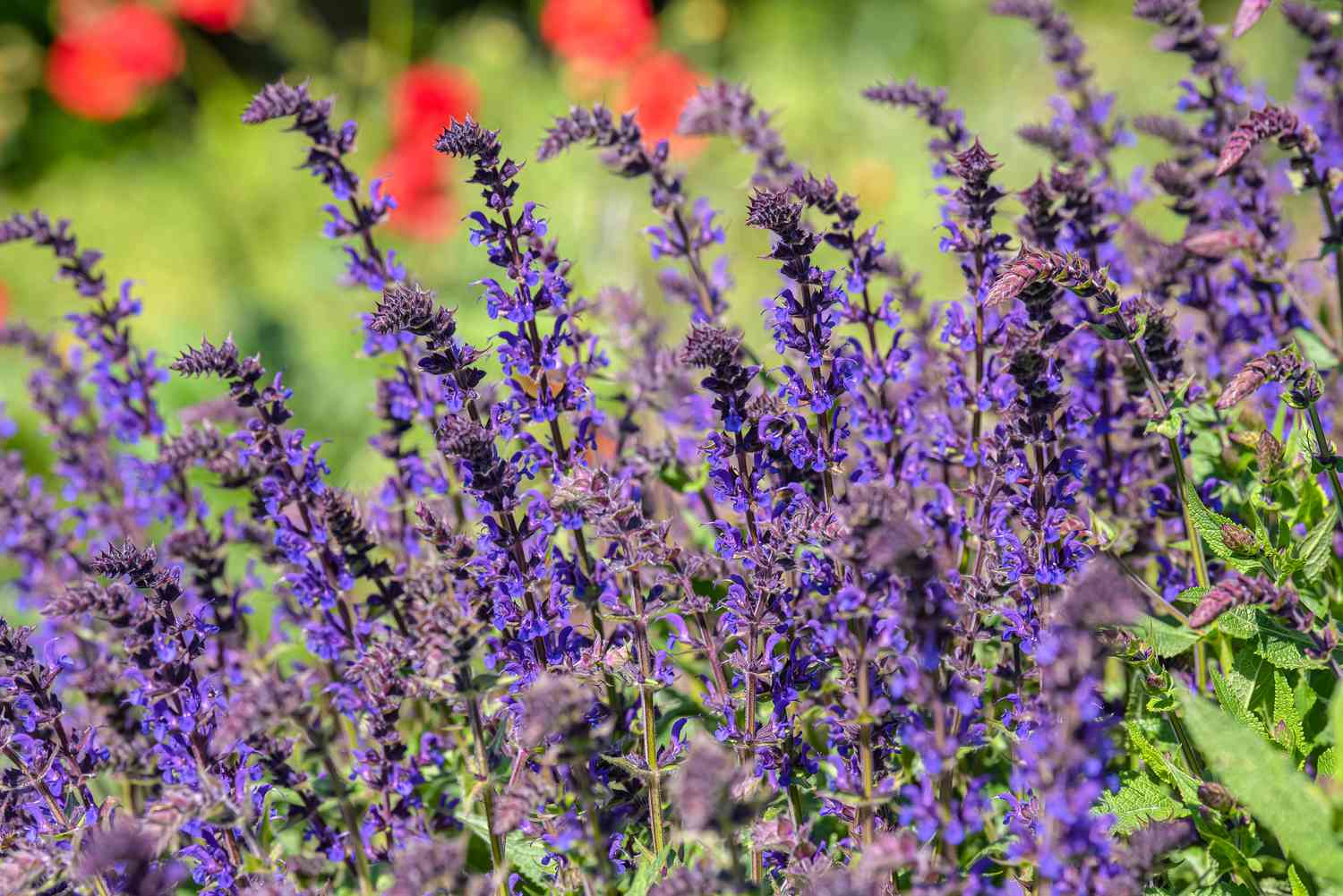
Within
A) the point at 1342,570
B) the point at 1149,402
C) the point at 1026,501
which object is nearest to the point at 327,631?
the point at 1026,501

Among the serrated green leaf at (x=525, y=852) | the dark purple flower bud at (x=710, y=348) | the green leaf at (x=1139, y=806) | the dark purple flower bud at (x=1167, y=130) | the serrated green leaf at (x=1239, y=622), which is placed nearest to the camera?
the dark purple flower bud at (x=710, y=348)

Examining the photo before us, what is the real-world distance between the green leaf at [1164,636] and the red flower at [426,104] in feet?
24.1

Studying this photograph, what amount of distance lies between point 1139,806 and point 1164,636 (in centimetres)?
32

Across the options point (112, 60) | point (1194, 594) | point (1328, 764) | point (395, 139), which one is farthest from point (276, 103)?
point (112, 60)

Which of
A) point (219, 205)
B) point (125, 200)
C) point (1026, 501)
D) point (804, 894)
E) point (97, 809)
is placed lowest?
point (804, 894)

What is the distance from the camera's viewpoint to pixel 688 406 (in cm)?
347

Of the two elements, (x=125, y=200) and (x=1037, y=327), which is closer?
(x=1037, y=327)

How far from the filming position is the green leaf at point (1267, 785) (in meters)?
1.92

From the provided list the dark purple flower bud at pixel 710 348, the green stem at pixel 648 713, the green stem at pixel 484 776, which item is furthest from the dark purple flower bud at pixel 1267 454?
the green stem at pixel 484 776

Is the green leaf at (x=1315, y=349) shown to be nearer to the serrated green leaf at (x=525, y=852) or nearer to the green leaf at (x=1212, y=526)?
the green leaf at (x=1212, y=526)

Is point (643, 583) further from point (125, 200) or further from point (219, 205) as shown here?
point (125, 200)

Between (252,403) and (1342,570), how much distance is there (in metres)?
2.40

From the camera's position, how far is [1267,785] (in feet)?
6.36

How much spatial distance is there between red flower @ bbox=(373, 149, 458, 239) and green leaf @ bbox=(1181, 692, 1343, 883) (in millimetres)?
7801
